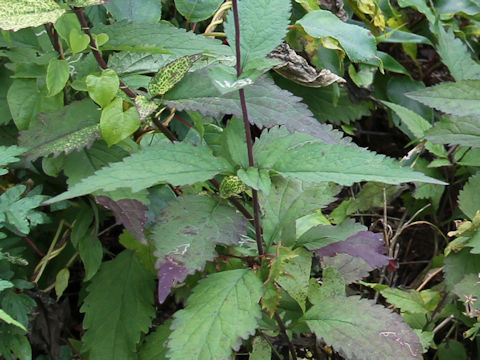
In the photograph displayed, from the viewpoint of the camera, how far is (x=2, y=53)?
119 cm

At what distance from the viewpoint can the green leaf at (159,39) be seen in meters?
1.16

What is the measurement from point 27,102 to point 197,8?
44cm

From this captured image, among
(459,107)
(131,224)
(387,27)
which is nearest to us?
(131,224)

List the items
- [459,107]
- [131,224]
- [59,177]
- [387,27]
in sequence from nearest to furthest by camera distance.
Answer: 1. [131,224]
2. [59,177]
3. [459,107]
4. [387,27]

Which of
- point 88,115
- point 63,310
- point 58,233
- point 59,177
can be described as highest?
point 88,115

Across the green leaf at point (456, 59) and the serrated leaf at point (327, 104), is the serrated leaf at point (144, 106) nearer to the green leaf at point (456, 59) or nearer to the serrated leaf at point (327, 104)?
the serrated leaf at point (327, 104)

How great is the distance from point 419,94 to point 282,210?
0.58 meters

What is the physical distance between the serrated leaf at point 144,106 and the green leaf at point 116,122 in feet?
0.08

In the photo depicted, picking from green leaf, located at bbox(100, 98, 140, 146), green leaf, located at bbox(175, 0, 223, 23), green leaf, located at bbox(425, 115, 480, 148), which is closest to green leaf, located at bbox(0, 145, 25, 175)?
green leaf, located at bbox(100, 98, 140, 146)

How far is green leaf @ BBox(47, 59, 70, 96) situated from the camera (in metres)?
1.09

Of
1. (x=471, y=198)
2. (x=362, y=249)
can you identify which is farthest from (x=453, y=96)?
(x=362, y=249)

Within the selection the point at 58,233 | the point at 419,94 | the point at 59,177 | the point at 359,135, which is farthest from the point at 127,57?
the point at 359,135

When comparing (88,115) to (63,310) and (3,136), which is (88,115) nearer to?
(3,136)

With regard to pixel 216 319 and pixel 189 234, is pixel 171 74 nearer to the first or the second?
pixel 189 234
